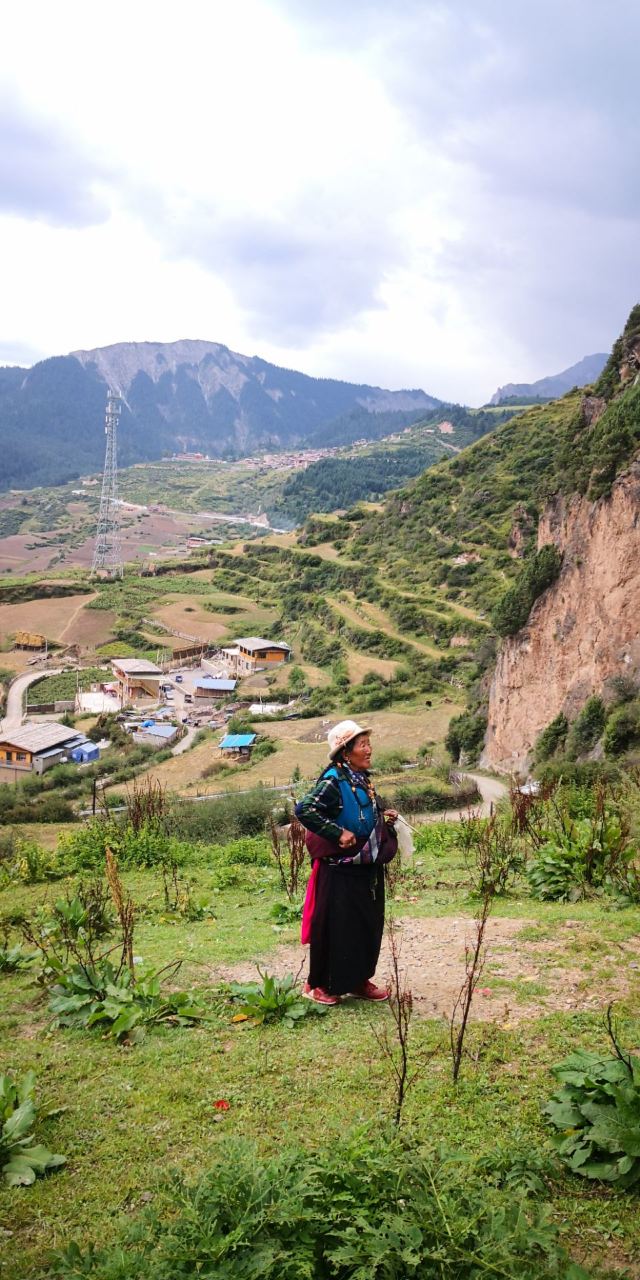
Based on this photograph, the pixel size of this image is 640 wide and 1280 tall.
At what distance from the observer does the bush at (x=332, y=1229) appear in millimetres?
2107

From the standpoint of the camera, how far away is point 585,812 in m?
8.60

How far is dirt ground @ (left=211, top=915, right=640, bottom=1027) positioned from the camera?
4051mm

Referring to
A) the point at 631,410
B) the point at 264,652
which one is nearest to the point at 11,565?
the point at 264,652

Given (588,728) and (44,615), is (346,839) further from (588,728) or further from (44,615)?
(44,615)

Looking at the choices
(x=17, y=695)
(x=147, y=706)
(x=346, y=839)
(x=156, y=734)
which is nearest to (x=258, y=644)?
(x=147, y=706)

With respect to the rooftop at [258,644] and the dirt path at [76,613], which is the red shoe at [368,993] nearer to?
the rooftop at [258,644]

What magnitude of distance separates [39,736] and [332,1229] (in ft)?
120

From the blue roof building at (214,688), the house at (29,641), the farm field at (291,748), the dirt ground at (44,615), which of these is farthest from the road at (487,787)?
the dirt ground at (44,615)

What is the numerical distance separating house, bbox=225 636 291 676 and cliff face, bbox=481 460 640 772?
81.4ft

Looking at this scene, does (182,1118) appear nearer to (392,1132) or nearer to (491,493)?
(392,1132)

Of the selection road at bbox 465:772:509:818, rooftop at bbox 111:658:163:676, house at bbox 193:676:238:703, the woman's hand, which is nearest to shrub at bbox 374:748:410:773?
road at bbox 465:772:509:818

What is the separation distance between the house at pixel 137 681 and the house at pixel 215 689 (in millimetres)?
2602

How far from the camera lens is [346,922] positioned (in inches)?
157

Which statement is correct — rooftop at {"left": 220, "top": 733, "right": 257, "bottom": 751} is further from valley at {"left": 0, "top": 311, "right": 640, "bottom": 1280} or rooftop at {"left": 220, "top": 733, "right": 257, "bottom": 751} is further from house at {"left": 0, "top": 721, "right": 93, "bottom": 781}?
house at {"left": 0, "top": 721, "right": 93, "bottom": 781}
